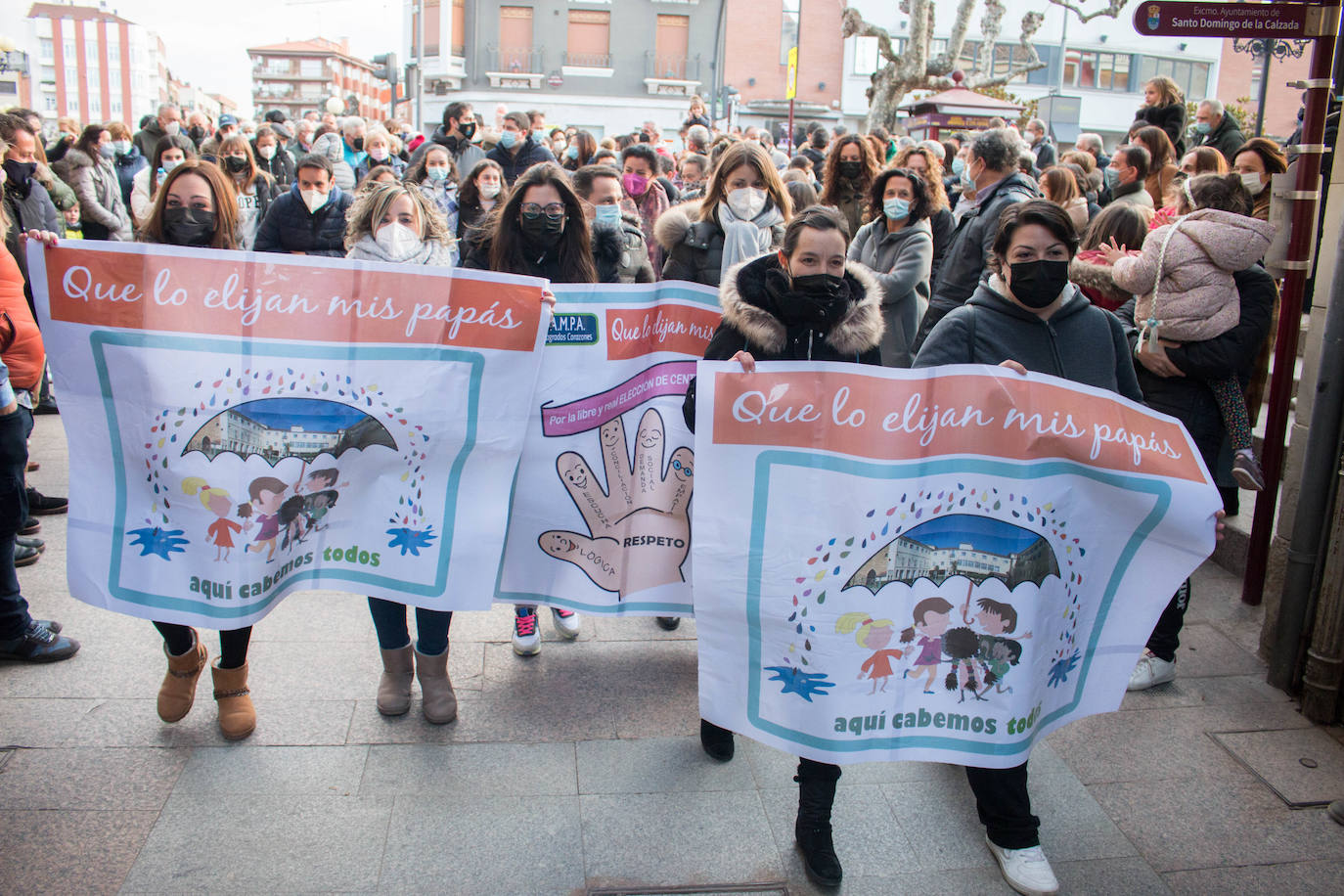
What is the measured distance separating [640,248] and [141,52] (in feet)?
518

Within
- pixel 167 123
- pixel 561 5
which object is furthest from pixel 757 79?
pixel 167 123

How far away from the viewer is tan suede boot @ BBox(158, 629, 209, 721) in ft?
11.2

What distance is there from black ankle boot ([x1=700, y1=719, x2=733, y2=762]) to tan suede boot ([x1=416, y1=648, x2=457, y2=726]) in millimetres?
874

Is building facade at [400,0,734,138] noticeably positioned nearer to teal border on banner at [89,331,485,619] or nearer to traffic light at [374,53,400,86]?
traffic light at [374,53,400,86]

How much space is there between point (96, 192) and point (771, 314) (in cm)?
862

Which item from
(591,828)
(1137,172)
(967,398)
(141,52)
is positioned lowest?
(591,828)

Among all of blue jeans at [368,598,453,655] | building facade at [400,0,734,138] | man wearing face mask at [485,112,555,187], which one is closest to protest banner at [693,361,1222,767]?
blue jeans at [368,598,453,655]

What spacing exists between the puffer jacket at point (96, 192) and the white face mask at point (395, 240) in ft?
20.6

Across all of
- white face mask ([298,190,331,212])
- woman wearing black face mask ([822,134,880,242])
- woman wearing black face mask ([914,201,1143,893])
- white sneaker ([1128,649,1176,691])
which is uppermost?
woman wearing black face mask ([822,134,880,242])

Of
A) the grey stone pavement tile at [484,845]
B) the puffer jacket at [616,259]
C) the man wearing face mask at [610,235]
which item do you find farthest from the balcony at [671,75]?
the grey stone pavement tile at [484,845]

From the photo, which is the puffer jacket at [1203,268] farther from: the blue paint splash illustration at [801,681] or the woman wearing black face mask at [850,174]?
the woman wearing black face mask at [850,174]

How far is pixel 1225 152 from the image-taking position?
8.43 metres

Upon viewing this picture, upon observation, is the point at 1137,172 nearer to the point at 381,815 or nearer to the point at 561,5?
the point at 381,815

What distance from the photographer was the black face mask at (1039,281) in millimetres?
2938
